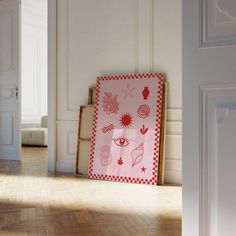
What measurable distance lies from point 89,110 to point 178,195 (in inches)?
67.2

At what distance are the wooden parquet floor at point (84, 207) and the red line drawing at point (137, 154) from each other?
288mm

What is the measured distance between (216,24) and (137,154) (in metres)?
2.94

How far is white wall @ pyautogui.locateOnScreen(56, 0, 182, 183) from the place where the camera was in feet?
13.0

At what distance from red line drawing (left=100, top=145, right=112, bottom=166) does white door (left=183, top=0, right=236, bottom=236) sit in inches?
116

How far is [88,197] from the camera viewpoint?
318 centimetres

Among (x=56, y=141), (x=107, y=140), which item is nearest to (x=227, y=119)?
(x=107, y=140)

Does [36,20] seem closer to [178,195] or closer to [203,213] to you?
[178,195]

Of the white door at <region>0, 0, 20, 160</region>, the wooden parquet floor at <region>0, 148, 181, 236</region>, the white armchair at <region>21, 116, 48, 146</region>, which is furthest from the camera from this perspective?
Answer: the white armchair at <region>21, 116, 48, 146</region>

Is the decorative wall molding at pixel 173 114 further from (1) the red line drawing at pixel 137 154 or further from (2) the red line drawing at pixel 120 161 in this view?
(2) the red line drawing at pixel 120 161

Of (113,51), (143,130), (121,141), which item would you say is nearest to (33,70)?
(113,51)

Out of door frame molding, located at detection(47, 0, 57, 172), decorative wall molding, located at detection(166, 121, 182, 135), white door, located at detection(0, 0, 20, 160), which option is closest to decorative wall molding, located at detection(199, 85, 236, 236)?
decorative wall molding, located at detection(166, 121, 182, 135)

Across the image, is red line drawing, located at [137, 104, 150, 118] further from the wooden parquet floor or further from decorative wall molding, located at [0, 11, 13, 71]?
decorative wall molding, located at [0, 11, 13, 71]

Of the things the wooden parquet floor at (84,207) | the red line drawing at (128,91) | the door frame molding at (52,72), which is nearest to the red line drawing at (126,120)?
the red line drawing at (128,91)

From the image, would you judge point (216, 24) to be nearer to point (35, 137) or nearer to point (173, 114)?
point (173, 114)
